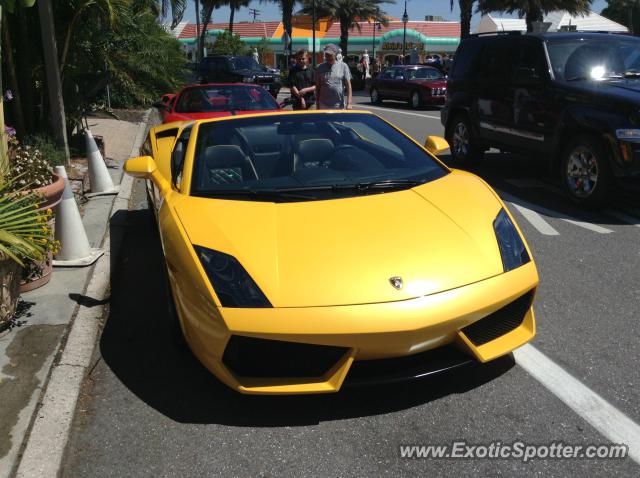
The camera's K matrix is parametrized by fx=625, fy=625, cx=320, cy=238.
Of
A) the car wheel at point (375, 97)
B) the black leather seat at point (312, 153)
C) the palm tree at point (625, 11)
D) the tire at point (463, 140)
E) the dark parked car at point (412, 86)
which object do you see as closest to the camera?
the black leather seat at point (312, 153)

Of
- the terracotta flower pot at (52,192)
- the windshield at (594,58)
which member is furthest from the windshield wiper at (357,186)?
the windshield at (594,58)

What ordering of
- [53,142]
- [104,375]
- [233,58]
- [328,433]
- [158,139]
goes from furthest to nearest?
[233,58] < [53,142] < [158,139] < [104,375] < [328,433]

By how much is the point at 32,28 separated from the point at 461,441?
8334 millimetres

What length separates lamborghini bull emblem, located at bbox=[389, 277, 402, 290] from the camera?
111 inches

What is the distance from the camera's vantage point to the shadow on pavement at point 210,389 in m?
3.00

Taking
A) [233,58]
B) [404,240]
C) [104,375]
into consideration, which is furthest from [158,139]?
[233,58]

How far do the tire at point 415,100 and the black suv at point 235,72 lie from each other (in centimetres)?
523

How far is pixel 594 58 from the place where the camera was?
744cm

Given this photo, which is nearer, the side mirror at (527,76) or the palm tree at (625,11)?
the side mirror at (527,76)

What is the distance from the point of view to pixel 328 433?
9.36 ft

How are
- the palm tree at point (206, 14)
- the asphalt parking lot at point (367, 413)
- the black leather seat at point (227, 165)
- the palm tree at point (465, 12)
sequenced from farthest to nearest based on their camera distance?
the palm tree at point (206, 14)
the palm tree at point (465, 12)
the black leather seat at point (227, 165)
the asphalt parking lot at point (367, 413)

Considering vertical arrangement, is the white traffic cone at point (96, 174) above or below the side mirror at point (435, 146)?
below

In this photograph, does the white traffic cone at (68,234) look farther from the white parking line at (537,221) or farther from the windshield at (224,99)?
the white parking line at (537,221)

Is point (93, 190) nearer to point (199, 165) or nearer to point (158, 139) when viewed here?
point (158, 139)
